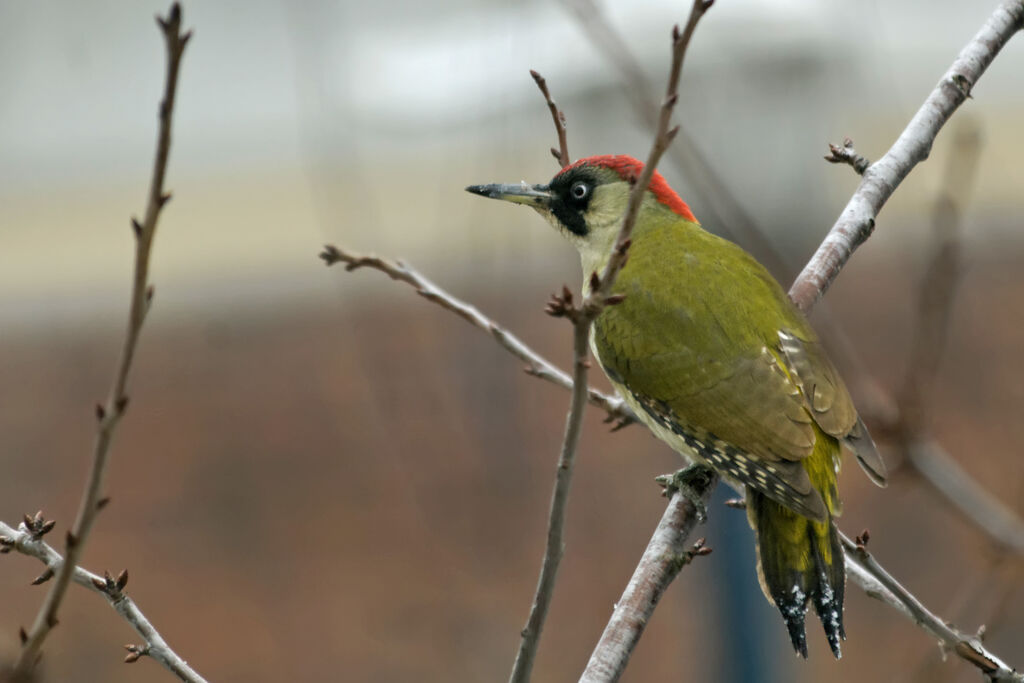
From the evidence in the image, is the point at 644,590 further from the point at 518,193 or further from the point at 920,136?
the point at 518,193

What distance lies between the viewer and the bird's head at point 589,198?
3.80 m

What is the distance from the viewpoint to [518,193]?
3775 millimetres

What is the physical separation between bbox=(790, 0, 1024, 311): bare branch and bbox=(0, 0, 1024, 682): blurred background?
225 cm

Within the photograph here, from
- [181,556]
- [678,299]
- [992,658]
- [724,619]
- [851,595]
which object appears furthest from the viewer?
[181,556]

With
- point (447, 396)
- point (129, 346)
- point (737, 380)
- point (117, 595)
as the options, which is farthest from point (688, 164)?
point (447, 396)

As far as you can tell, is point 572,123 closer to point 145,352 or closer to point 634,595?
point 145,352

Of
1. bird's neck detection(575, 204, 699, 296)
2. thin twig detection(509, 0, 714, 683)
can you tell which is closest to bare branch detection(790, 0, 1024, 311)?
bird's neck detection(575, 204, 699, 296)

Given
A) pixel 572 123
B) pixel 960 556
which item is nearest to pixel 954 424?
pixel 960 556

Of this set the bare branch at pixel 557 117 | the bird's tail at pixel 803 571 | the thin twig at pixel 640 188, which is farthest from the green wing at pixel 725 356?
the thin twig at pixel 640 188

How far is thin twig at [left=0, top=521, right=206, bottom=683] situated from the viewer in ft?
7.27

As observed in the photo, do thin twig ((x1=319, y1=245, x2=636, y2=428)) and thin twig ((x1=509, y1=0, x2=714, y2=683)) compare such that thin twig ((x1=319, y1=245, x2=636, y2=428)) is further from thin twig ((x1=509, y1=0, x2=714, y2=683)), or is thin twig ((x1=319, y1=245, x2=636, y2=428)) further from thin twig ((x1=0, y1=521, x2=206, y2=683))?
thin twig ((x1=0, y1=521, x2=206, y2=683))

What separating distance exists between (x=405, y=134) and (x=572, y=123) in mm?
1014

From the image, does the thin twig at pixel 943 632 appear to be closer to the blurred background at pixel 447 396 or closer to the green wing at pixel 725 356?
the green wing at pixel 725 356

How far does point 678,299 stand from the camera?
11.3ft
